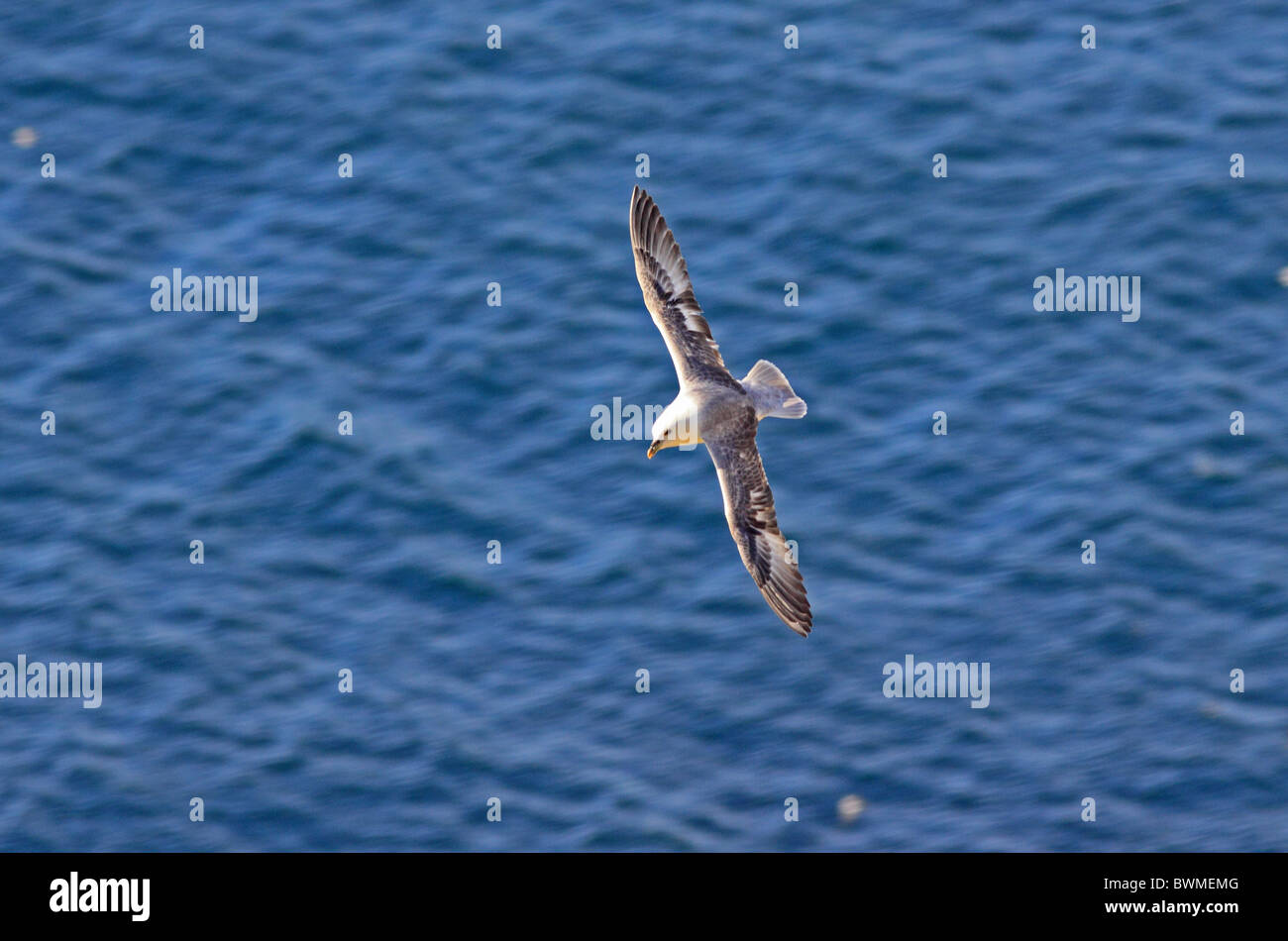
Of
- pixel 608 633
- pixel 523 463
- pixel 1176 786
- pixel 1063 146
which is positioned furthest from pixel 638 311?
pixel 1176 786

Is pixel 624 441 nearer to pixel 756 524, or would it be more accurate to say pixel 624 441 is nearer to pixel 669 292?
pixel 669 292

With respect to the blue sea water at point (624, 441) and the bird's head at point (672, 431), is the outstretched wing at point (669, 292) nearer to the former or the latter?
the bird's head at point (672, 431)

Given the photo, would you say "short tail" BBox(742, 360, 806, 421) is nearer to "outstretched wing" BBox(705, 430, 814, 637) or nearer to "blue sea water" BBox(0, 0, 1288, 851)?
"outstretched wing" BBox(705, 430, 814, 637)

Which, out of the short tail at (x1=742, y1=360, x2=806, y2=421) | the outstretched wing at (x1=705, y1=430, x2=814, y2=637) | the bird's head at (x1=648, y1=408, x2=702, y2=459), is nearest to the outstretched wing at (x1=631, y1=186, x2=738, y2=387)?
the short tail at (x1=742, y1=360, x2=806, y2=421)

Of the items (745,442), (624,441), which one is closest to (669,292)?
(745,442)

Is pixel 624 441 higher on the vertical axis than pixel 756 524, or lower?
higher

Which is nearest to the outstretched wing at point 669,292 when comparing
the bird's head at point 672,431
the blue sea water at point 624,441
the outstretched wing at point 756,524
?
the bird's head at point 672,431
